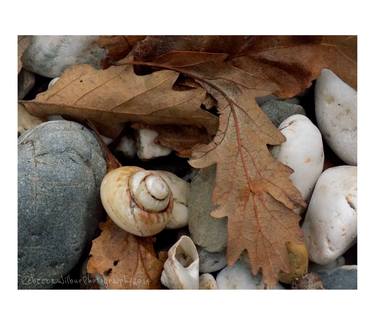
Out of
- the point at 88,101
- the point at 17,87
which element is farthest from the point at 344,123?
the point at 17,87

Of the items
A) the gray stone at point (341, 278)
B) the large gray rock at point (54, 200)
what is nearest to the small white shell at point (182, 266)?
the large gray rock at point (54, 200)

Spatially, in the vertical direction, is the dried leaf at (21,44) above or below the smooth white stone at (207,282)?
above

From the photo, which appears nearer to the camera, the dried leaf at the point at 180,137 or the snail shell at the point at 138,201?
the snail shell at the point at 138,201

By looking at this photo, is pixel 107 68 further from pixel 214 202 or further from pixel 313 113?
pixel 313 113

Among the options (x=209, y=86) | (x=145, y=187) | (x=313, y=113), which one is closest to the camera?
(x=145, y=187)

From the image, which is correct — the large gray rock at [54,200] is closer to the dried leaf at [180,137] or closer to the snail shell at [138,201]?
the snail shell at [138,201]

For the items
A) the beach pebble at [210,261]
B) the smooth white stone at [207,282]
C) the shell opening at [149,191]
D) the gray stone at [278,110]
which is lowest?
the smooth white stone at [207,282]
